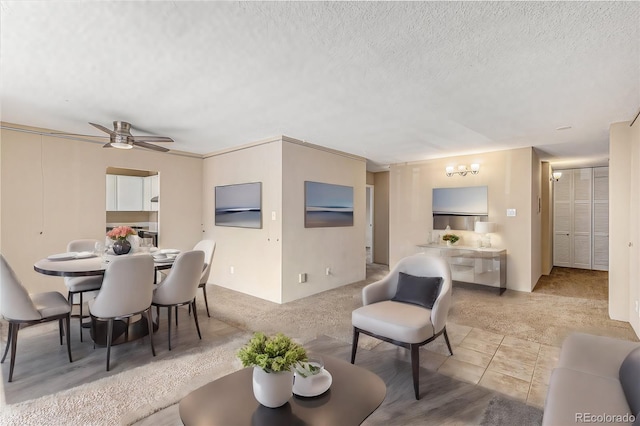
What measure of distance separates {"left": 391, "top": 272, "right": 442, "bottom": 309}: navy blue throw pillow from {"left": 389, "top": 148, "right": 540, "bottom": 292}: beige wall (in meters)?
3.20

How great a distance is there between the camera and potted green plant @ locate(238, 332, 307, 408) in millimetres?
1438

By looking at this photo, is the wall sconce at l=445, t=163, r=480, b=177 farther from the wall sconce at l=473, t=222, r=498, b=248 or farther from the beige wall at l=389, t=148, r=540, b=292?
the wall sconce at l=473, t=222, r=498, b=248

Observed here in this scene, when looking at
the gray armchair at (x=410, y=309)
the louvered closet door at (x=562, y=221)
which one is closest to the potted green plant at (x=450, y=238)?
the gray armchair at (x=410, y=309)

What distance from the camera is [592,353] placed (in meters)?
1.89

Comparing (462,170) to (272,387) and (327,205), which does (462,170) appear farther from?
(272,387)

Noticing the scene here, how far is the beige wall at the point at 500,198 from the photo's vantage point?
5059 millimetres

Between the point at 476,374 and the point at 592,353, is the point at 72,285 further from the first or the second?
the point at 592,353

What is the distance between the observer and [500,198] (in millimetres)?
5301

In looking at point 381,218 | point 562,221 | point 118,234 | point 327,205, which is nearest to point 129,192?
point 118,234

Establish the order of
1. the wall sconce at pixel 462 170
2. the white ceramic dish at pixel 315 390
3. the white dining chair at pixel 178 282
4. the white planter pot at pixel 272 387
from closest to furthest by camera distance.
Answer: the white planter pot at pixel 272 387, the white ceramic dish at pixel 315 390, the white dining chair at pixel 178 282, the wall sconce at pixel 462 170

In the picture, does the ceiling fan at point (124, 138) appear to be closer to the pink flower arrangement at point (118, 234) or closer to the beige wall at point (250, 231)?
the pink flower arrangement at point (118, 234)

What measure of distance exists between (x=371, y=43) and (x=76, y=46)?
6.23ft

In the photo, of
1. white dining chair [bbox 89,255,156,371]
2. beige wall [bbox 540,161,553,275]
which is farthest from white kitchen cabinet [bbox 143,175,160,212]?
beige wall [bbox 540,161,553,275]

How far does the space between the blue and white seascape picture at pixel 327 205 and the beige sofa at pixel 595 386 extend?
349cm
